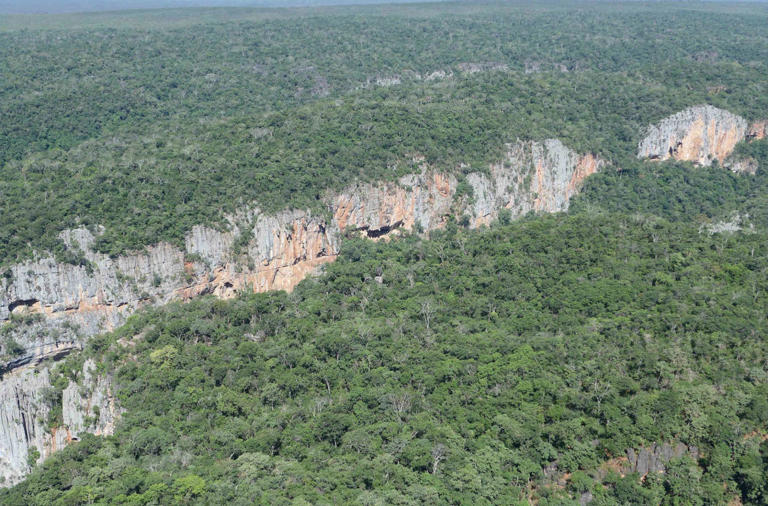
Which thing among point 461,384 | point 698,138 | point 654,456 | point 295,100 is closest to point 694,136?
point 698,138

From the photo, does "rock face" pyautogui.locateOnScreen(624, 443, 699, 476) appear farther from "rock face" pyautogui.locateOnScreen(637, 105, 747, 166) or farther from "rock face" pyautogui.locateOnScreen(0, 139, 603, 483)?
"rock face" pyautogui.locateOnScreen(637, 105, 747, 166)

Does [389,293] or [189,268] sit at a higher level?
[189,268]

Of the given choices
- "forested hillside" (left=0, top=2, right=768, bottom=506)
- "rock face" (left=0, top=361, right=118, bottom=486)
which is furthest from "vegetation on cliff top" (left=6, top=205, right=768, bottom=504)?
"rock face" (left=0, top=361, right=118, bottom=486)

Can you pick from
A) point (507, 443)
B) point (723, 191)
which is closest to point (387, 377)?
point (507, 443)

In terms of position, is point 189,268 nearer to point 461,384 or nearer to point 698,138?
point 461,384

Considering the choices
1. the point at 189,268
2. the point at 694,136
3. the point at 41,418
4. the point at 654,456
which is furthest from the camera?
the point at 694,136

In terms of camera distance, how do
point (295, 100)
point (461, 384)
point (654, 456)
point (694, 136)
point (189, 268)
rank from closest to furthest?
point (654, 456) < point (461, 384) < point (189, 268) < point (694, 136) < point (295, 100)

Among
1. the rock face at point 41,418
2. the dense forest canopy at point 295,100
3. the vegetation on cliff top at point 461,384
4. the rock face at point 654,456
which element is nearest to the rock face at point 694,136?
the dense forest canopy at point 295,100
